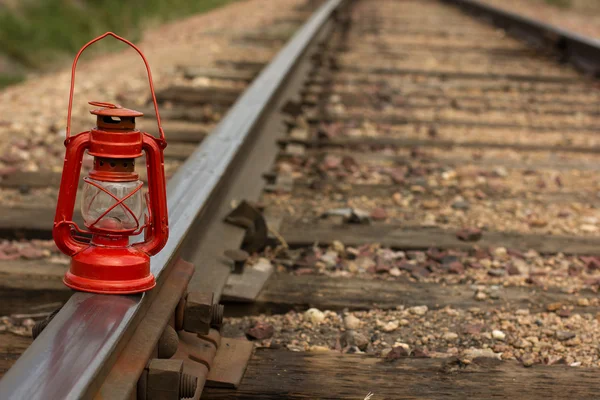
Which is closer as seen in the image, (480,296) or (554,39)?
(480,296)

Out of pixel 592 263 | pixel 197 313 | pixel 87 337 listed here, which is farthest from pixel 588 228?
pixel 87 337

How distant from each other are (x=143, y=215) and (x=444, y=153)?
2.60m

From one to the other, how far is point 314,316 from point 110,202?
81 centimetres

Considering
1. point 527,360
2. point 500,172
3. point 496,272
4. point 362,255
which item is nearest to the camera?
point 527,360

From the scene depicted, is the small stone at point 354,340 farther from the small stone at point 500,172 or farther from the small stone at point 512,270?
the small stone at point 500,172

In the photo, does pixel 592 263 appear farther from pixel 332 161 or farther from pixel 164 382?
pixel 164 382

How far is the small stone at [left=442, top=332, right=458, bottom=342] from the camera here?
2.15 metres

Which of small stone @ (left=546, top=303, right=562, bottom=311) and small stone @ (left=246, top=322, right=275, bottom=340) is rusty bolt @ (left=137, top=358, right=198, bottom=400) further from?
small stone @ (left=546, top=303, right=562, bottom=311)

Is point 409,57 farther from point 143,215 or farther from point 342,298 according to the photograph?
point 143,215

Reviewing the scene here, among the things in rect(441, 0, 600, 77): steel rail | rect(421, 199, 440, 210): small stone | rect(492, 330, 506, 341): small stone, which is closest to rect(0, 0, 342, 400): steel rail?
rect(492, 330, 506, 341): small stone

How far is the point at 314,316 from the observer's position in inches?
89.3

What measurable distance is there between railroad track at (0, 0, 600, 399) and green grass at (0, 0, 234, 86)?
11.9ft

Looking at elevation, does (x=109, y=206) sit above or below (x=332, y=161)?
above

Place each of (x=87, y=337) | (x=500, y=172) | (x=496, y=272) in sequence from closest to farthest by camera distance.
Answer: (x=87, y=337) → (x=496, y=272) → (x=500, y=172)
